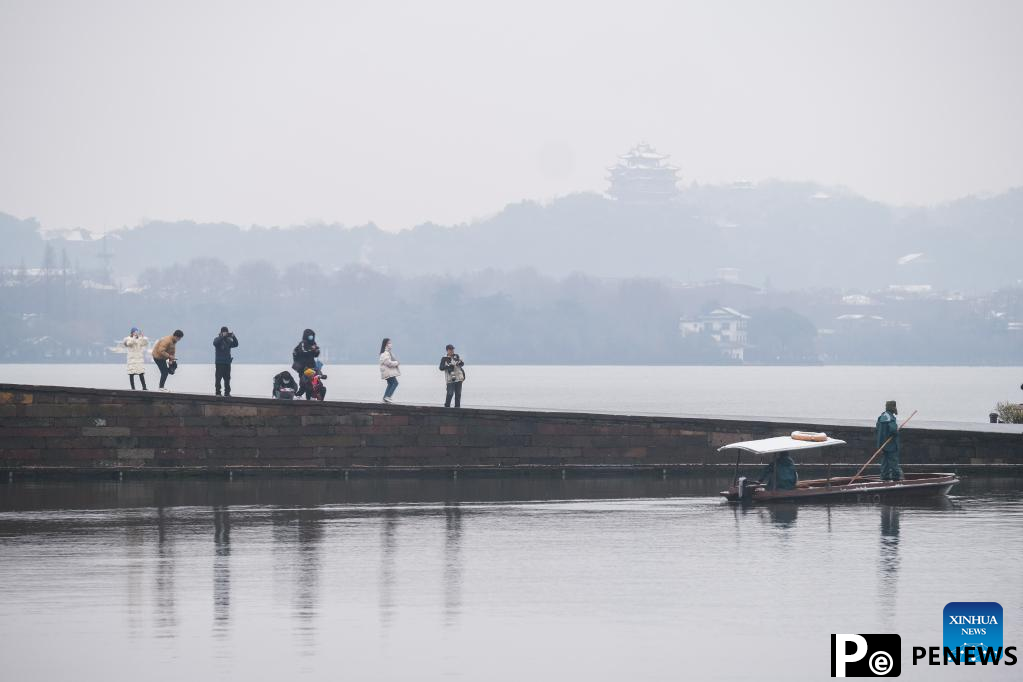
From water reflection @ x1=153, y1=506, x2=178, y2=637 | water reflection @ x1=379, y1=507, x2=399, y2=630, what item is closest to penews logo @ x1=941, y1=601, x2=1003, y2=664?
water reflection @ x1=379, y1=507, x2=399, y2=630

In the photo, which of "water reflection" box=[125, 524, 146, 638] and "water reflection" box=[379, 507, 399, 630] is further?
"water reflection" box=[379, 507, 399, 630]

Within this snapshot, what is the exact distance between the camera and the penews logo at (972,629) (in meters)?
17.2

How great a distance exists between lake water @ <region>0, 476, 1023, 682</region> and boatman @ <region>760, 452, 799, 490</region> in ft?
2.03

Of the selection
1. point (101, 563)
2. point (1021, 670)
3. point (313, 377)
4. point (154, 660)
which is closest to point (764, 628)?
point (1021, 670)

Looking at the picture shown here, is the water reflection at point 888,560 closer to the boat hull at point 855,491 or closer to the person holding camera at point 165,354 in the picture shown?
the boat hull at point 855,491

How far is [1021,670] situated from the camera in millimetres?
16219

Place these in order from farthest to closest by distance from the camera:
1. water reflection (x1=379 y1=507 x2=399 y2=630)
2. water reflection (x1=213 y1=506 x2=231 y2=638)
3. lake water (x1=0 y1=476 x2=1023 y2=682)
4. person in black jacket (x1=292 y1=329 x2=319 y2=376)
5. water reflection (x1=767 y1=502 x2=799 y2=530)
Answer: person in black jacket (x1=292 y1=329 x2=319 y2=376)
water reflection (x1=767 y1=502 x2=799 y2=530)
water reflection (x1=379 y1=507 x2=399 y2=630)
water reflection (x1=213 y1=506 x2=231 y2=638)
lake water (x1=0 y1=476 x2=1023 y2=682)

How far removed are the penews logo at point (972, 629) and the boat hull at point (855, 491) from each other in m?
11.3

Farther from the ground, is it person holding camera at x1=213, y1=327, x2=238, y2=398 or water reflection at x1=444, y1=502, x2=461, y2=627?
person holding camera at x1=213, y1=327, x2=238, y2=398

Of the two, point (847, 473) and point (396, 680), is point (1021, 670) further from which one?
point (847, 473)

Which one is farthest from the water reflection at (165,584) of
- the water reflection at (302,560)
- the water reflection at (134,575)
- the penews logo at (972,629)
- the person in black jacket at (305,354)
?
the person in black jacket at (305,354)

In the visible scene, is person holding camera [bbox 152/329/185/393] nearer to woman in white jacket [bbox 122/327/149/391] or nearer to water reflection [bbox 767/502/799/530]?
woman in white jacket [bbox 122/327/149/391]

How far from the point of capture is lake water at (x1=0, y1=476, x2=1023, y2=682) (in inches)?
659

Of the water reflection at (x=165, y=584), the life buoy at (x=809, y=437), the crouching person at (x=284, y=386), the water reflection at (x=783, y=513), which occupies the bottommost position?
the water reflection at (x=165, y=584)
